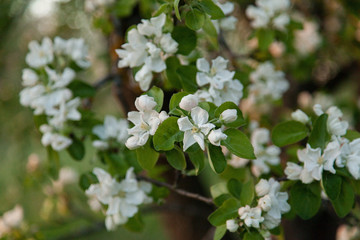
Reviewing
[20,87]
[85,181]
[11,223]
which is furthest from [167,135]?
[20,87]

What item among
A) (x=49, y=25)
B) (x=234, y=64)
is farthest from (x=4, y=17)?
(x=234, y=64)

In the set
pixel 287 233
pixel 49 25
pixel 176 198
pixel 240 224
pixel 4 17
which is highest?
pixel 240 224

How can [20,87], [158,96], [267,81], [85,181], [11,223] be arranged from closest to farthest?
[158,96] → [85,181] → [11,223] → [267,81] → [20,87]

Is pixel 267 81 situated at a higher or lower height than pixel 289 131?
lower

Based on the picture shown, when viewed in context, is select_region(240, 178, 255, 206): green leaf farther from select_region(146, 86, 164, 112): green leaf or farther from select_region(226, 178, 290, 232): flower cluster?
select_region(146, 86, 164, 112): green leaf

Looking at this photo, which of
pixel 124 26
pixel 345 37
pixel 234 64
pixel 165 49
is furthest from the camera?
pixel 345 37

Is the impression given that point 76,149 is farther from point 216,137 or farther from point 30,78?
point 216,137

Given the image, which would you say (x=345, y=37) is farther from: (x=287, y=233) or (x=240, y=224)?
(x=240, y=224)
